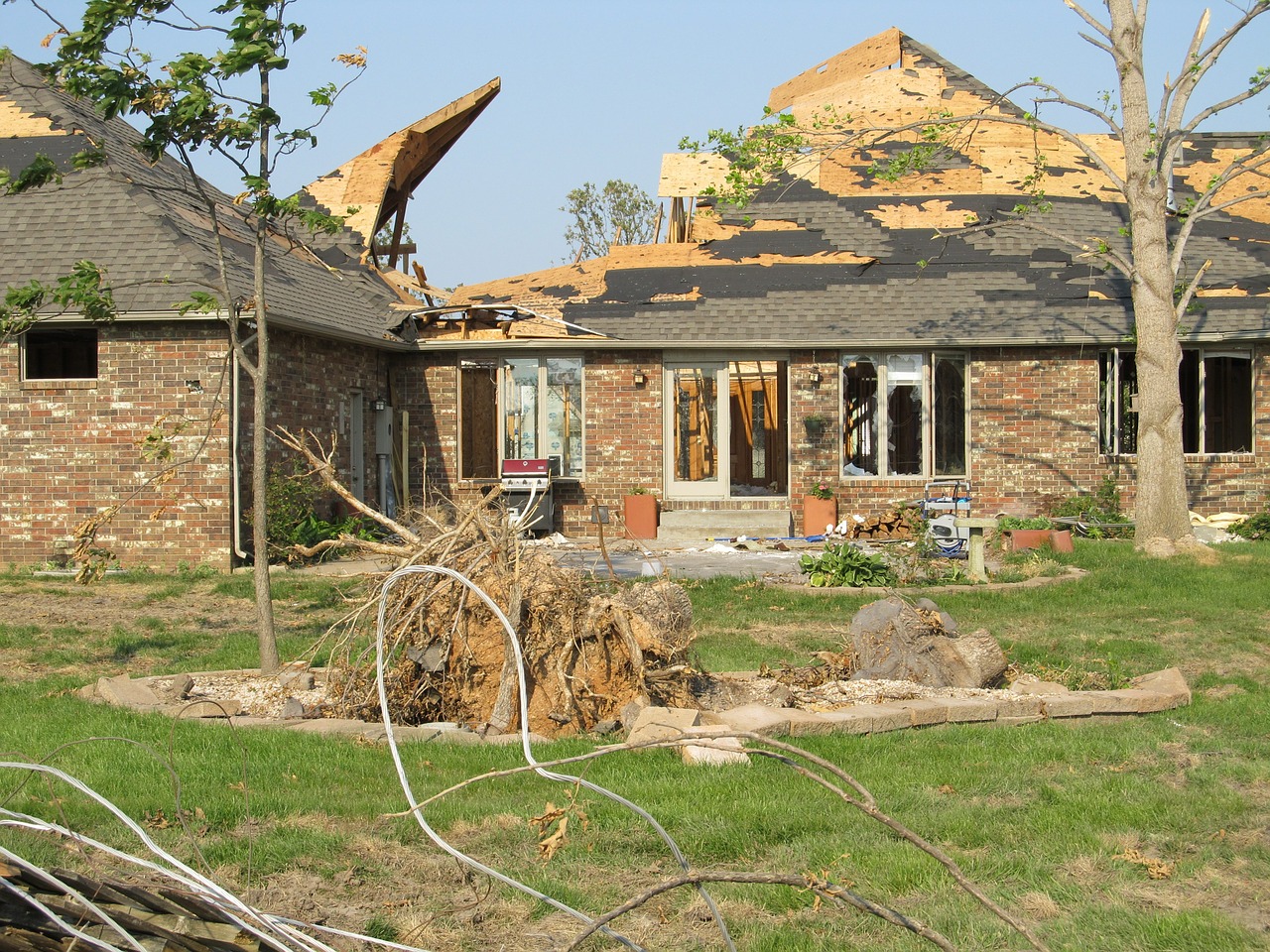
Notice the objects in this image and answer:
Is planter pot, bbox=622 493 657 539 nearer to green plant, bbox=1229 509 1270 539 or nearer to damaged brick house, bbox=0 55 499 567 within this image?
damaged brick house, bbox=0 55 499 567

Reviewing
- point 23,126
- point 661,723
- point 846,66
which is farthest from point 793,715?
point 846,66

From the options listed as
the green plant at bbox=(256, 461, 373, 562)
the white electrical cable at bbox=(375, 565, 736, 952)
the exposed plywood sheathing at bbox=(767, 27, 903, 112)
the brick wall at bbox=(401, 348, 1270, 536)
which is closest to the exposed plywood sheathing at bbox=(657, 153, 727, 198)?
the exposed plywood sheathing at bbox=(767, 27, 903, 112)

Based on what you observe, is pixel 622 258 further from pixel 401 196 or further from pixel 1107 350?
pixel 1107 350

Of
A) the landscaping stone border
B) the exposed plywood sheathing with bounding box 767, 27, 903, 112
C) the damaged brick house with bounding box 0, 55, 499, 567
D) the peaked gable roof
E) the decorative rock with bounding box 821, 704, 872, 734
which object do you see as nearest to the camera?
the landscaping stone border

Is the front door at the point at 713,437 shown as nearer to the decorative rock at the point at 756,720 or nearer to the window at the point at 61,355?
the window at the point at 61,355

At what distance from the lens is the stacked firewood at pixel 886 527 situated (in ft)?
57.9

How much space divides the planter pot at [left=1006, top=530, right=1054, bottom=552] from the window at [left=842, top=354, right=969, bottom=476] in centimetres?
352

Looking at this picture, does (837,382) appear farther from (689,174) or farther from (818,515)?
(689,174)

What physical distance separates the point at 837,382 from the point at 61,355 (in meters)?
11.3

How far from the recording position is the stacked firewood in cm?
1766

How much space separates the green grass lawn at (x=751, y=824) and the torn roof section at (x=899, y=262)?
1079 cm

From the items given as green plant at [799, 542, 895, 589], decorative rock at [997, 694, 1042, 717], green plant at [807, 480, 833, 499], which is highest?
green plant at [807, 480, 833, 499]

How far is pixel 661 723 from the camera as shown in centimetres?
643

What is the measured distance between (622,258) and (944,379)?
18.9ft
